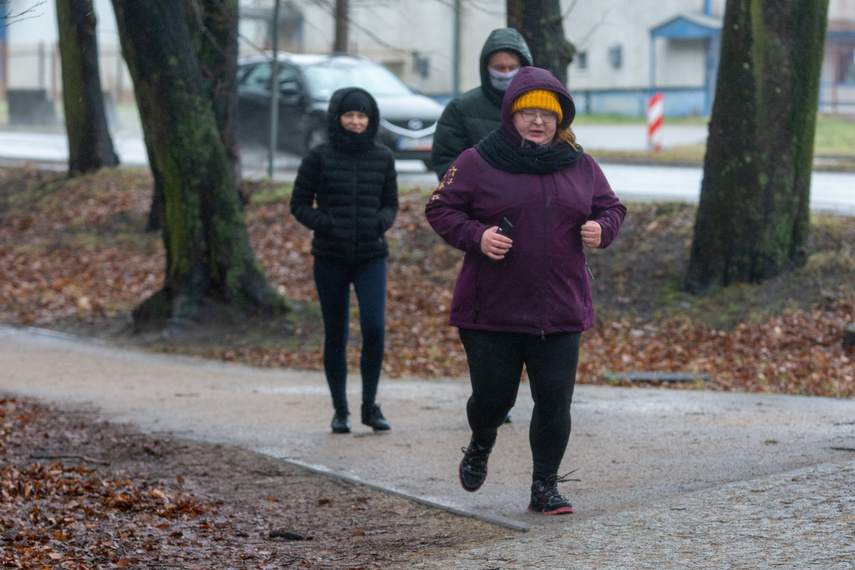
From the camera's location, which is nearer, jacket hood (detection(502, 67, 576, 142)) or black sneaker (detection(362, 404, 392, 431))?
jacket hood (detection(502, 67, 576, 142))

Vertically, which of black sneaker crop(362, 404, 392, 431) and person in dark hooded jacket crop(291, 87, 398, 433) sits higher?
person in dark hooded jacket crop(291, 87, 398, 433)

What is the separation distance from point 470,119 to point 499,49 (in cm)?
41

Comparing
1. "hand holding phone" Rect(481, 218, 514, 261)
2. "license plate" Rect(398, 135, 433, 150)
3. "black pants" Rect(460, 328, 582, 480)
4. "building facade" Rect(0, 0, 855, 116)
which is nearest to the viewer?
"hand holding phone" Rect(481, 218, 514, 261)

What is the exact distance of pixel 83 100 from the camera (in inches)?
679

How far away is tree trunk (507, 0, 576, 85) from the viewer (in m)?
9.34

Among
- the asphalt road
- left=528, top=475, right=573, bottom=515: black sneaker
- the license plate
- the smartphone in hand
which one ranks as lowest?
left=528, top=475, right=573, bottom=515: black sneaker

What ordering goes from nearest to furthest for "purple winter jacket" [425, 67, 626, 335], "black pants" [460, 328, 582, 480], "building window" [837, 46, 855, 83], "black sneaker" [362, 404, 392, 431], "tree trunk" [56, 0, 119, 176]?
1. "purple winter jacket" [425, 67, 626, 335]
2. "black pants" [460, 328, 582, 480]
3. "black sneaker" [362, 404, 392, 431]
4. "tree trunk" [56, 0, 119, 176]
5. "building window" [837, 46, 855, 83]

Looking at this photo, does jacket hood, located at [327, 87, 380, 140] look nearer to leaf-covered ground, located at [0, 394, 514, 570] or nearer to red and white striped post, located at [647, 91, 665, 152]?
leaf-covered ground, located at [0, 394, 514, 570]

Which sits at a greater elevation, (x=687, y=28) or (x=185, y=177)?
(x=687, y=28)

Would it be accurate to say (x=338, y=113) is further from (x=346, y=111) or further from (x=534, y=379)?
(x=534, y=379)

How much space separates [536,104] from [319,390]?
4.41 metres

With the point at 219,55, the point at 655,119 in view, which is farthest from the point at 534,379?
the point at 655,119

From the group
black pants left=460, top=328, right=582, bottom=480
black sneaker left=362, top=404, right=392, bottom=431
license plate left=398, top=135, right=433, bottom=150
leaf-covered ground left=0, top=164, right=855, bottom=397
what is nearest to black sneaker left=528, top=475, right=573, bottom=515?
black pants left=460, top=328, right=582, bottom=480

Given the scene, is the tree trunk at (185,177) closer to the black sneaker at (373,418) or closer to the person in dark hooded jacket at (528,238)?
the black sneaker at (373,418)
